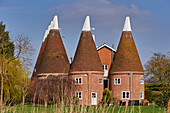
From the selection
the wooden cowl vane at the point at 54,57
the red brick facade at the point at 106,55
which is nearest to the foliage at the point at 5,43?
the wooden cowl vane at the point at 54,57

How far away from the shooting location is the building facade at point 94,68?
40.6 meters

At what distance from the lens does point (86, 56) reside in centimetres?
4097

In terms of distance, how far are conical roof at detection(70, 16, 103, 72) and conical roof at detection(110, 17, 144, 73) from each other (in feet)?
8.41

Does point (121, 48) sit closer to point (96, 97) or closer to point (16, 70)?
point (96, 97)

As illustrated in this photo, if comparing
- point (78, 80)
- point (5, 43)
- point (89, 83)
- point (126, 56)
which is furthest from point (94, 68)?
point (5, 43)

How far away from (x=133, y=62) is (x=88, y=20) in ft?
26.6

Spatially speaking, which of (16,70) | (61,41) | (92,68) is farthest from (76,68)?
(16,70)

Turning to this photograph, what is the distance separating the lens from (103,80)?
42094 millimetres

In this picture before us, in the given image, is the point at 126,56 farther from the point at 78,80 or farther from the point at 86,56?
the point at 78,80

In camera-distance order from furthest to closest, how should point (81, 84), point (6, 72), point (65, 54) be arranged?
point (65, 54)
point (81, 84)
point (6, 72)

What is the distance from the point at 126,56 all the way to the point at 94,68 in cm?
475

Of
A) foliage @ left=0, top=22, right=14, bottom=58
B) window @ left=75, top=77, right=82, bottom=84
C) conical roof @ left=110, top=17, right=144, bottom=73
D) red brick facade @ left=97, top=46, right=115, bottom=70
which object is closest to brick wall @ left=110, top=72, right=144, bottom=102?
conical roof @ left=110, top=17, right=144, bottom=73

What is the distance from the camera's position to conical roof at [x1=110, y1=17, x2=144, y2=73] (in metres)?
41.8

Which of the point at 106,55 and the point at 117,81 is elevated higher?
the point at 106,55
